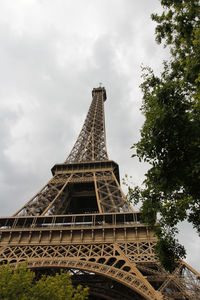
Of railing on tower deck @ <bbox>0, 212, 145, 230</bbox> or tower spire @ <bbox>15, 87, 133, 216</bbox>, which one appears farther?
tower spire @ <bbox>15, 87, 133, 216</bbox>

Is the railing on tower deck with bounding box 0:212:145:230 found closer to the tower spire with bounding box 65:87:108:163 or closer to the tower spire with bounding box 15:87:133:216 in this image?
the tower spire with bounding box 15:87:133:216

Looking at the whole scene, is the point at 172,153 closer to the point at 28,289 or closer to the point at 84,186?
the point at 28,289

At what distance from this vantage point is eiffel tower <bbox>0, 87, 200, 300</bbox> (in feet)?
43.4

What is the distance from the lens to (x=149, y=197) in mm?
8273

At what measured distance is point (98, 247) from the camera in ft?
54.1

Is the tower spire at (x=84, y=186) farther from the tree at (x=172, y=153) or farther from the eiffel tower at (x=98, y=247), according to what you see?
the tree at (x=172, y=153)

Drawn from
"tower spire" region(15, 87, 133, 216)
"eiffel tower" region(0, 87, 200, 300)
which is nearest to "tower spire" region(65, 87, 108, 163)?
"tower spire" region(15, 87, 133, 216)

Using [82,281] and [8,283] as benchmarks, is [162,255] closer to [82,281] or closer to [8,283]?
[8,283]

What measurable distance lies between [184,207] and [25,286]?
8550mm

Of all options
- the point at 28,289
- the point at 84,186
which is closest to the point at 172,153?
the point at 28,289

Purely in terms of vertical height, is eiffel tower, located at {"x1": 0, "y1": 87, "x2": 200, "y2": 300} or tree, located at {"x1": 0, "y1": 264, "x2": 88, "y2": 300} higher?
eiffel tower, located at {"x1": 0, "y1": 87, "x2": 200, "y2": 300}

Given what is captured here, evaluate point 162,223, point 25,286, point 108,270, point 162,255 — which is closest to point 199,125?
point 162,223

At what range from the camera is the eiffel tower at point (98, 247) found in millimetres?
13234

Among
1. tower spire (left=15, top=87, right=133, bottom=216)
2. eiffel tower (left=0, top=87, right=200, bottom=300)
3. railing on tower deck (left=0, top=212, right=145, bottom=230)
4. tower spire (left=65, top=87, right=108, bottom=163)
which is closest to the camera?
eiffel tower (left=0, top=87, right=200, bottom=300)
